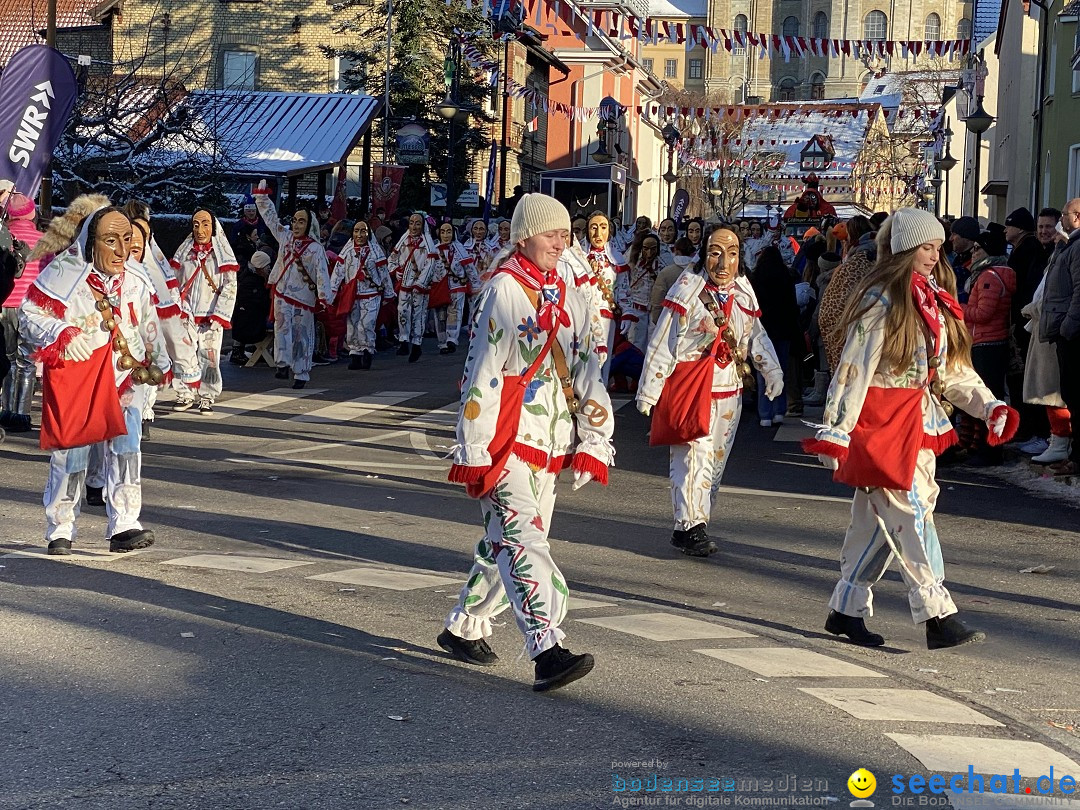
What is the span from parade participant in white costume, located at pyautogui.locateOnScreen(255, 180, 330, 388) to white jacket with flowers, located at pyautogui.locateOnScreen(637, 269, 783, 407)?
9.76 m

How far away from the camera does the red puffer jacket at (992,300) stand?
13078mm

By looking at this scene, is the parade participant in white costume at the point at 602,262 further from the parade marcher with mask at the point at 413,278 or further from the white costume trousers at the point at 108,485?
the parade marcher with mask at the point at 413,278

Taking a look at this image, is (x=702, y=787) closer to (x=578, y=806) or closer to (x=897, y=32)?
(x=578, y=806)

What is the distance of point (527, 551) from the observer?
589 cm

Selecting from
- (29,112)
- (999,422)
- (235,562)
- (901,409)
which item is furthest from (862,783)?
(29,112)

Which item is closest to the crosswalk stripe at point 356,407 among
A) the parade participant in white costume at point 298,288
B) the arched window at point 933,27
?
the parade participant in white costume at point 298,288

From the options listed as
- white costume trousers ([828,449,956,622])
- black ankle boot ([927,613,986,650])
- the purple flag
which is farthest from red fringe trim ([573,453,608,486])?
the purple flag

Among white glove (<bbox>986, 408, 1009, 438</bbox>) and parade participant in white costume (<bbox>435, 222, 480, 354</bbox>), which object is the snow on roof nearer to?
parade participant in white costume (<bbox>435, 222, 480, 354</bbox>)

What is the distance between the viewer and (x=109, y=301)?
27.9ft

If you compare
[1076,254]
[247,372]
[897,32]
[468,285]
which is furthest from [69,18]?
[897,32]

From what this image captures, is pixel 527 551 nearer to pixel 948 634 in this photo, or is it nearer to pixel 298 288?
pixel 948 634

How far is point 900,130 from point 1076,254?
51761 millimetres

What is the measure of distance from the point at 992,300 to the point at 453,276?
13.3 meters

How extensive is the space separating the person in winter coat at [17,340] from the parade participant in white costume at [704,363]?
6.70m
